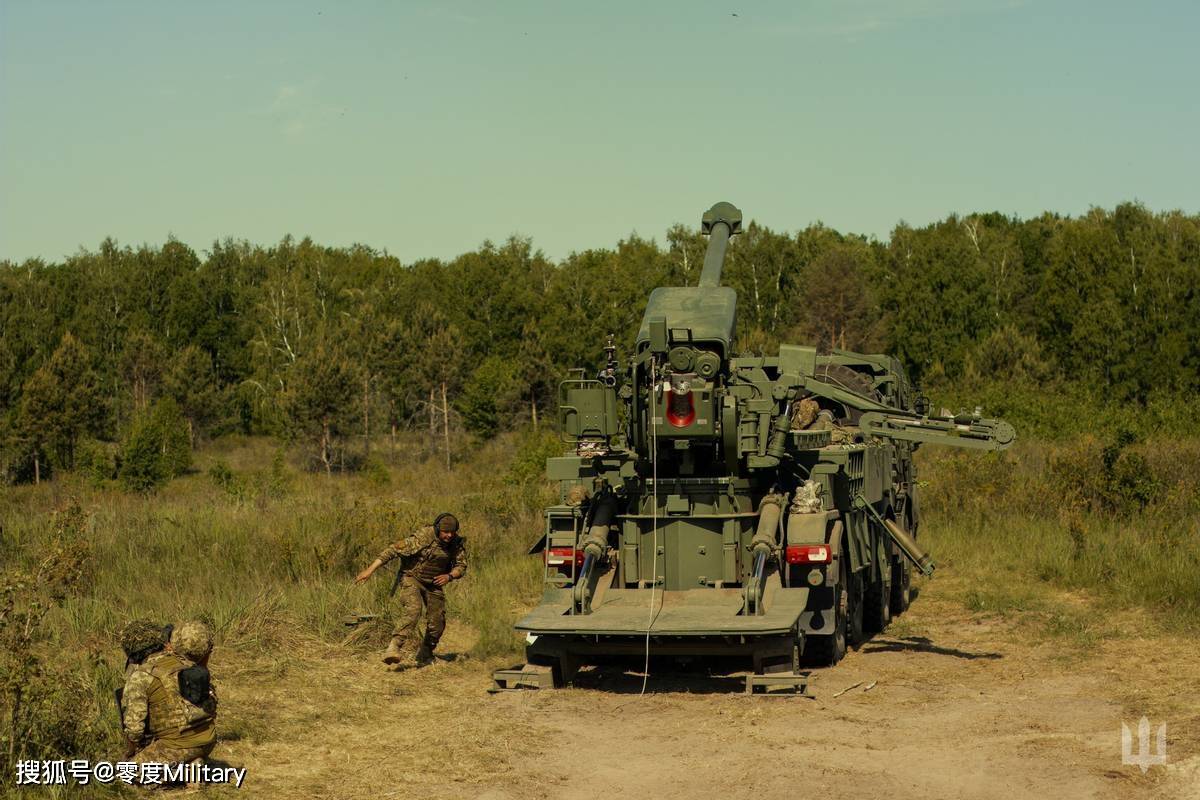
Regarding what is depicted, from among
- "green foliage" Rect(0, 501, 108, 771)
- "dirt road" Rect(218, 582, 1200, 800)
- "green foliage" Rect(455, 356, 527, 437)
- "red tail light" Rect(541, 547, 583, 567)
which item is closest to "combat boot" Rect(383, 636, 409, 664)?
"dirt road" Rect(218, 582, 1200, 800)

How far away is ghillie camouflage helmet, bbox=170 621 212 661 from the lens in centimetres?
837

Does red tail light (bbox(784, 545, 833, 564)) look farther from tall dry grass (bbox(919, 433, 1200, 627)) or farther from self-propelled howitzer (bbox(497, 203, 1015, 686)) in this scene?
tall dry grass (bbox(919, 433, 1200, 627))

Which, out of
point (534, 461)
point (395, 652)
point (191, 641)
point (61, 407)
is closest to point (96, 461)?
point (61, 407)

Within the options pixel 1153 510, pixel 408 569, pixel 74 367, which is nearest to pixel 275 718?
pixel 408 569

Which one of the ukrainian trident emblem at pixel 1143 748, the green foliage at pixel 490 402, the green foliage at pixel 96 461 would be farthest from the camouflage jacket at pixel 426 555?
the green foliage at pixel 490 402

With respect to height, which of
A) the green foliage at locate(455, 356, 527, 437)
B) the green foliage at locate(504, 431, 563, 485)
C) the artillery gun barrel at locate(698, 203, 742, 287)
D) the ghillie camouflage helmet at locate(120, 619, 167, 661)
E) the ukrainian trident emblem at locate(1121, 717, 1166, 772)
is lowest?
the ukrainian trident emblem at locate(1121, 717, 1166, 772)

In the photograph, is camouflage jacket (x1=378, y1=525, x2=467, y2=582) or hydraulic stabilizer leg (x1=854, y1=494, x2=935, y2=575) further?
hydraulic stabilizer leg (x1=854, y1=494, x2=935, y2=575)

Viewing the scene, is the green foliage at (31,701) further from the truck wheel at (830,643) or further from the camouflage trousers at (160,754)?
the truck wheel at (830,643)

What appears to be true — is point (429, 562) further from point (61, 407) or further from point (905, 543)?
point (61, 407)

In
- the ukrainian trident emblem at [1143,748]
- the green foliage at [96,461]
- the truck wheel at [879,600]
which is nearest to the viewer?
the ukrainian trident emblem at [1143,748]

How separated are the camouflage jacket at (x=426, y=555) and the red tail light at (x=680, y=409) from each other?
8.08 feet

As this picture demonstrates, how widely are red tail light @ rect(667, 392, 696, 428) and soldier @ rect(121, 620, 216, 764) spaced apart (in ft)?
15.7

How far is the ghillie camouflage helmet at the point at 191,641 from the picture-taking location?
837cm

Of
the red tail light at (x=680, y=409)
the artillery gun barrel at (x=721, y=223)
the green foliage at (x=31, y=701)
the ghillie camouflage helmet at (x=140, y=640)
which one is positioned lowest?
the green foliage at (x=31, y=701)
